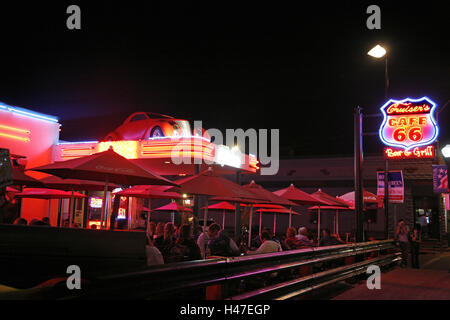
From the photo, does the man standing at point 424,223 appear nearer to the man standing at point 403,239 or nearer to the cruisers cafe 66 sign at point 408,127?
the cruisers cafe 66 sign at point 408,127

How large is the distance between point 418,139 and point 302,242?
7.64m

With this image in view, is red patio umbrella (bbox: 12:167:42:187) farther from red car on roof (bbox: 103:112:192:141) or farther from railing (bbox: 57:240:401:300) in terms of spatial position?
red car on roof (bbox: 103:112:192:141)

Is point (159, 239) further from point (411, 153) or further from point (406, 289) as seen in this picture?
point (411, 153)

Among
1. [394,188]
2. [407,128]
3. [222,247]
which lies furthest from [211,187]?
[394,188]

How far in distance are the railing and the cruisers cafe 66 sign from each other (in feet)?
27.7

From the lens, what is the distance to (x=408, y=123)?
54.3 feet

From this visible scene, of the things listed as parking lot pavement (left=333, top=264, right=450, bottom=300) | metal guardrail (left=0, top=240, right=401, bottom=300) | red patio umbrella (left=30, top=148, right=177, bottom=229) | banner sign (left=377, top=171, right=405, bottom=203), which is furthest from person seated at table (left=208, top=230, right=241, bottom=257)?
banner sign (left=377, top=171, right=405, bottom=203)

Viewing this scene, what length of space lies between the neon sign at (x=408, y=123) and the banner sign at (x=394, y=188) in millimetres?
1545

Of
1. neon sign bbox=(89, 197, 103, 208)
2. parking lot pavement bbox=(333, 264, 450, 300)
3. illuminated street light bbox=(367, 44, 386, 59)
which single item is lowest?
parking lot pavement bbox=(333, 264, 450, 300)

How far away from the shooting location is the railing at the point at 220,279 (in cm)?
341

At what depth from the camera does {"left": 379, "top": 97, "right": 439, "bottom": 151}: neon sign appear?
52.5ft

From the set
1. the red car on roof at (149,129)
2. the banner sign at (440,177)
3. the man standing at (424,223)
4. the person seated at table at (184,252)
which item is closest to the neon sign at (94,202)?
the red car on roof at (149,129)
